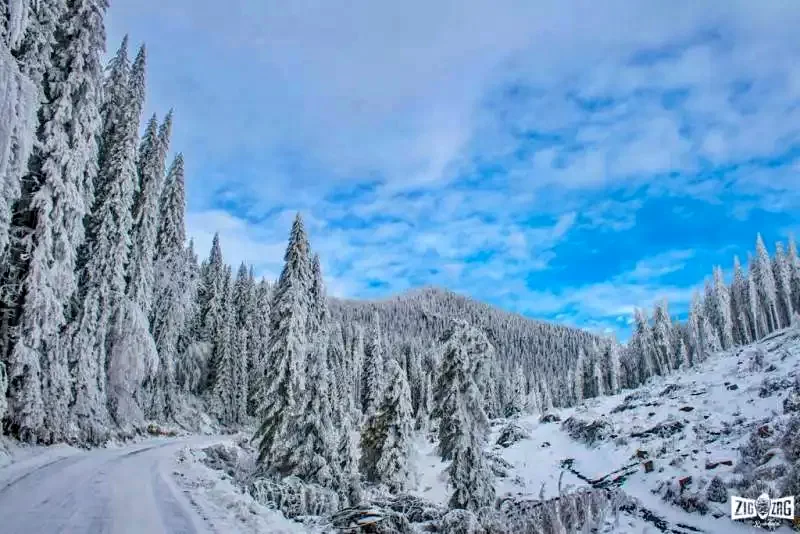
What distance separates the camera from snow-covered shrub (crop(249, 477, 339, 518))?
14820 millimetres

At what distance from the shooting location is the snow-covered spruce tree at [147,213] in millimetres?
27094

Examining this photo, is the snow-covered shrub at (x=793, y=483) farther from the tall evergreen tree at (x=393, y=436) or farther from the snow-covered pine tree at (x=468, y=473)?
the tall evergreen tree at (x=393, y=436)

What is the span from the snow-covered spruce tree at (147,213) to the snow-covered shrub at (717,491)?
2858 cm

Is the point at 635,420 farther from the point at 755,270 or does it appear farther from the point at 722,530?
the point at 755,270

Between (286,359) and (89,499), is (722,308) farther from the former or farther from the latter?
(89,499)

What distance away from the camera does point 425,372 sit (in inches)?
3546

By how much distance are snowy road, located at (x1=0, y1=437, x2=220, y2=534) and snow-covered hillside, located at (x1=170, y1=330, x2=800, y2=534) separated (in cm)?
118

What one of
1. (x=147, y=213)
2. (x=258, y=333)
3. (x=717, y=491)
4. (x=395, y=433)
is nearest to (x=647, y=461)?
(x=717, y=491)

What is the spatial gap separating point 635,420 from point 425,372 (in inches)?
2117

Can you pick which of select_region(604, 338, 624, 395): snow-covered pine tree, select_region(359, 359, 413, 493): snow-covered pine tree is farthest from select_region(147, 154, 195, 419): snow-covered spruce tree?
select_region(604, 338, 624, 395): snow-covered pine tree

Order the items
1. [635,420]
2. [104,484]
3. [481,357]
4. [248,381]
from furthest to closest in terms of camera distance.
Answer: [248,381]
[635,420]
[481,357]
[104,484]

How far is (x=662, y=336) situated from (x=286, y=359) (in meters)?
95.6

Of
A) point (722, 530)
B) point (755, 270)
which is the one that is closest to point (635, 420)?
point (722, 530)

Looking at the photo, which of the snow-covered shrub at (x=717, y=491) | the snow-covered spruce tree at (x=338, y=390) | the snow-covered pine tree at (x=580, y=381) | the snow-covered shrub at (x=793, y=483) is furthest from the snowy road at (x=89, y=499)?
the snow-covered pine tree at (x=580, y=381)
